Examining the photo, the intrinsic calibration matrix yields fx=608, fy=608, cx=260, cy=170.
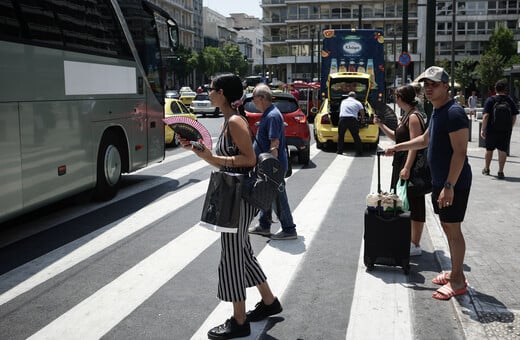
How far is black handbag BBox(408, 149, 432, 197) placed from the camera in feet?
19.3

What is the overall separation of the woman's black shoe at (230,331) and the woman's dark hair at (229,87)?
5.06 ft

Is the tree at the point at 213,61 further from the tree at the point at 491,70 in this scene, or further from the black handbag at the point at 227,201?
the black handbag at the point at 227,201

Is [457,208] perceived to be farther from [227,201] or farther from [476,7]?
[476,7]

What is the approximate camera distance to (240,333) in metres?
4.25

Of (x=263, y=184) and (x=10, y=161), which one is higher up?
(x=263, y=184)

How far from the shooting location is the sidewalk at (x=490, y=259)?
14.6 feet

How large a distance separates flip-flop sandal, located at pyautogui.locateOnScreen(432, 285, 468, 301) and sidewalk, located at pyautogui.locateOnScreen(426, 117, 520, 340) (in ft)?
0.18

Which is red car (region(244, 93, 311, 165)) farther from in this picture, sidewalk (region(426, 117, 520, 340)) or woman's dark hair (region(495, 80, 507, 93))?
woman's dark hair (region(495, 80, 507, 93))

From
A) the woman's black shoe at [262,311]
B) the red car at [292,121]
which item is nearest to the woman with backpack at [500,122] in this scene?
the red car at [292,121]

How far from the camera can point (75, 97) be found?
829 centimetres

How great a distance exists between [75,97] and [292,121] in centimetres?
642

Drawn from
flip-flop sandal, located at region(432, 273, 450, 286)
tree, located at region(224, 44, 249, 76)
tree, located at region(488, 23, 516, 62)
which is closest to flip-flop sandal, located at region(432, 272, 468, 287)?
flip-flop sandal, located at region(432, 273, 450, 286)

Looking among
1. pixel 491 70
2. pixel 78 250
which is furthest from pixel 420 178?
pixel 491 70

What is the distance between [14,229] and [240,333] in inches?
181
